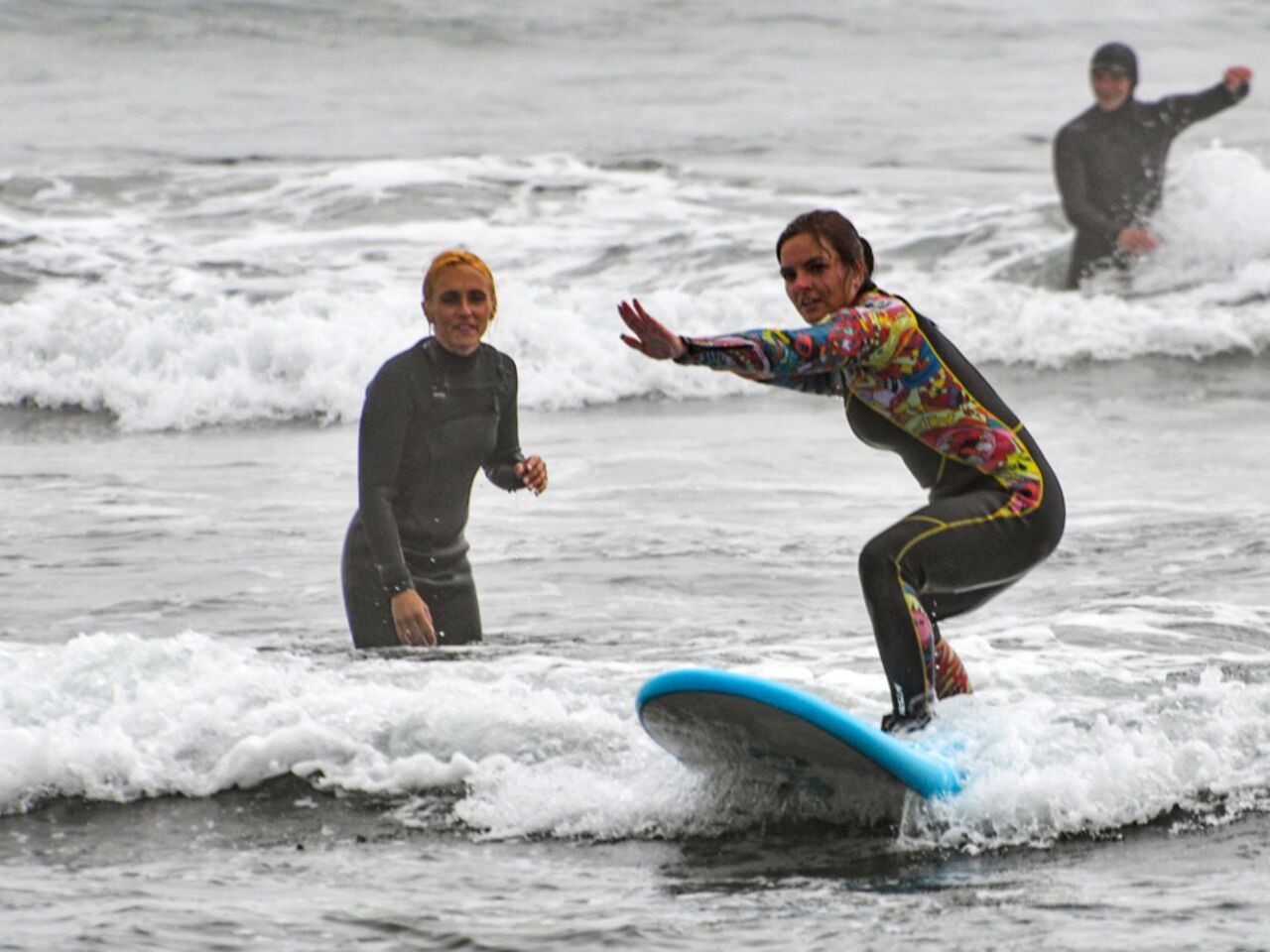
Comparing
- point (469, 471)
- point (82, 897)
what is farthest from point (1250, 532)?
point (82, 897)

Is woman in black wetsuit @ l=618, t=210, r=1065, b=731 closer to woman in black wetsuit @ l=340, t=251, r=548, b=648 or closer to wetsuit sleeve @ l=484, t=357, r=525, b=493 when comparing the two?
woman in black wetsuit @ l=340, t=251, r=548, b=648

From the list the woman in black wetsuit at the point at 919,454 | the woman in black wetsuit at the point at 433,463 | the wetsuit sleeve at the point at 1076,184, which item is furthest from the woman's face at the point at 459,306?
the wetsuit sleeve at the point at 1076,184

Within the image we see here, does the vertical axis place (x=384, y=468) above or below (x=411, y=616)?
above

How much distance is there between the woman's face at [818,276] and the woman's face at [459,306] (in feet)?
4.31

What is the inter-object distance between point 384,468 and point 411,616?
1.46ft

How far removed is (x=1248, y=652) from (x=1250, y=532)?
7.30 feet

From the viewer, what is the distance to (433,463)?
5891 mm

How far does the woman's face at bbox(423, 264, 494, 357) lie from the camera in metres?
5.73

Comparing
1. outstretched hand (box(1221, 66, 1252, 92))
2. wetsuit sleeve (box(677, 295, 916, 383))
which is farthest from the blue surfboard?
outstretched hand (box(1221, 66, 1252, 92))

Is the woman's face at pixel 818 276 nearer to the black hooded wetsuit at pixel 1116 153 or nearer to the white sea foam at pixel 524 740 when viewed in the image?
the white sea foam at pixel 524 740

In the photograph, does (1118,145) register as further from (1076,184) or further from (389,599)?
(389,599)

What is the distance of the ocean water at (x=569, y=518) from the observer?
13.9 ft

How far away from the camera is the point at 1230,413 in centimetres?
1244

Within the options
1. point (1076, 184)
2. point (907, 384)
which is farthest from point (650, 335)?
point (1076, 184)
